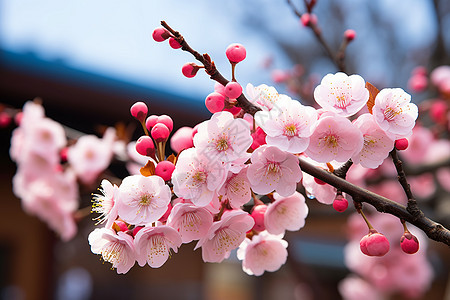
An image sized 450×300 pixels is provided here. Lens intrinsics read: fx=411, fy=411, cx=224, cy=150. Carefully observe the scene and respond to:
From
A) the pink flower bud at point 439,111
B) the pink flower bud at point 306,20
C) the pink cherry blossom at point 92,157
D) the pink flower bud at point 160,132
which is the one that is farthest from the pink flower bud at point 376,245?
the pink flower bud at point 439,111

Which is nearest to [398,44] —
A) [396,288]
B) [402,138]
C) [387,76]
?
[387,76]

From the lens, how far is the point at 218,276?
8.61 m

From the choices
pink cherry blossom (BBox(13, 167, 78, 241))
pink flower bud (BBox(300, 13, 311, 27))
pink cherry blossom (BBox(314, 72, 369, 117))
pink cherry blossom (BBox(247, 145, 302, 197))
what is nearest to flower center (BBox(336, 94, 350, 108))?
pink cherry blossom (BBox(314, 72, 369, 117))

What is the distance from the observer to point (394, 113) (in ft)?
1.94

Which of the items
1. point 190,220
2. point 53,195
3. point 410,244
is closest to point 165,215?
point 190,220

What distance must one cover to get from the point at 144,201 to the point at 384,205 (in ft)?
1.10

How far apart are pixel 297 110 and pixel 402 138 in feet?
0.54

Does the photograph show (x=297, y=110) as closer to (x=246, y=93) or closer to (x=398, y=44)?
(x=246, y=93)

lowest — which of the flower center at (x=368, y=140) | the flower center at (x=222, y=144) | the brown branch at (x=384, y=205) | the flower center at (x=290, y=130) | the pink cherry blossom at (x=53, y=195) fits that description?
the pink cherry blossom at (x=53, y=195)

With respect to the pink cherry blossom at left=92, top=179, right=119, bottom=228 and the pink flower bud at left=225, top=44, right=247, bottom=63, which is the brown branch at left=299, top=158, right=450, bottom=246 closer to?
the pink flower bud at left=225, top=44, right=247, bottom=63

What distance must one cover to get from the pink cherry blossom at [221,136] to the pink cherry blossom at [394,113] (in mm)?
191

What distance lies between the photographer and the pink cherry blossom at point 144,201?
1.89ft

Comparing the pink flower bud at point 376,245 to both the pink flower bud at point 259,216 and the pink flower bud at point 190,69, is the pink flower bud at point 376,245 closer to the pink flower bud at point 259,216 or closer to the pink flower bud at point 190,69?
the pink flower bud at point 259,216

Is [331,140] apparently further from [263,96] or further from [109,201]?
[109,201]
